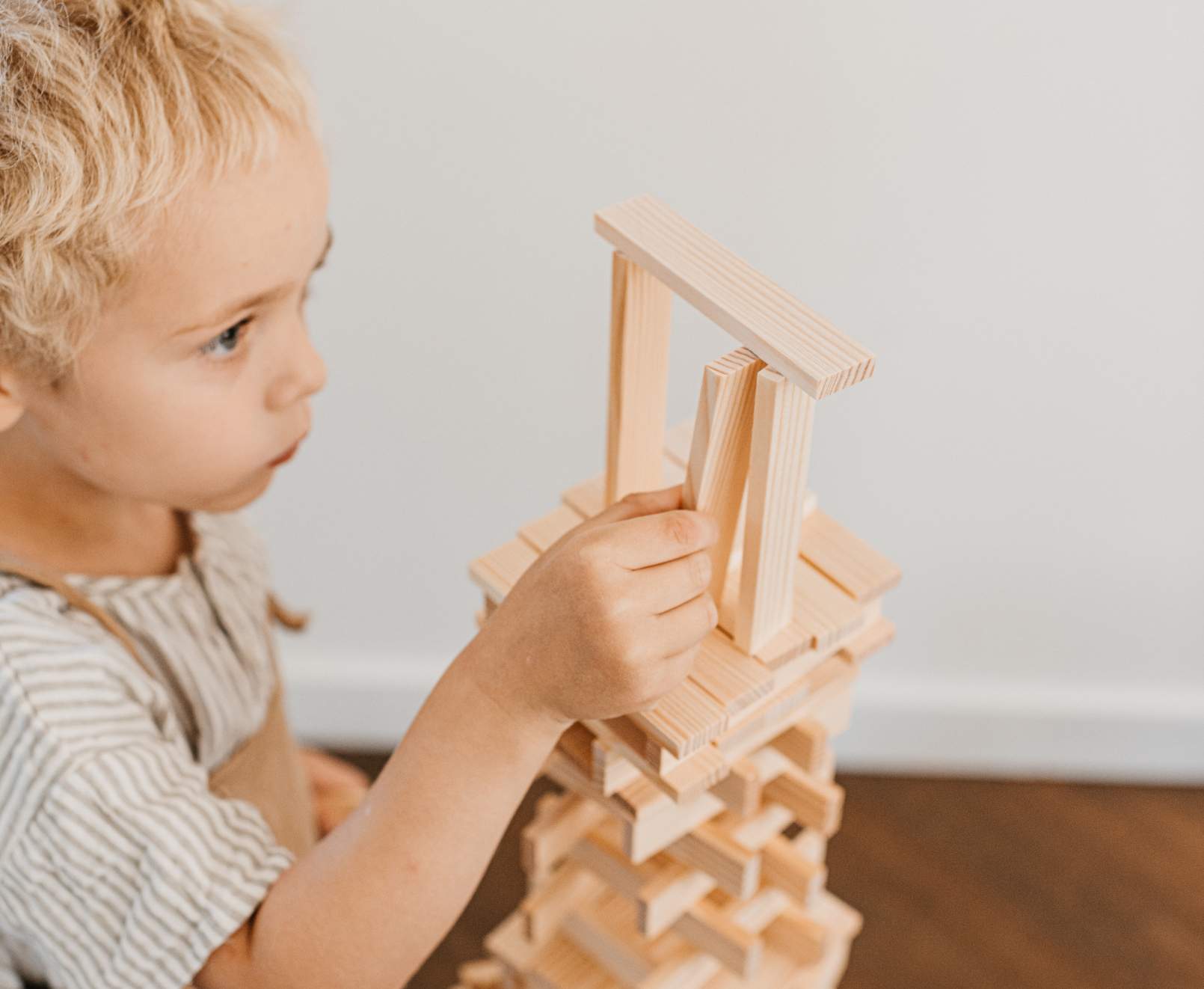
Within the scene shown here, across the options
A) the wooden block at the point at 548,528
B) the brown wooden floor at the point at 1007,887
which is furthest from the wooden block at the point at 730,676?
the brown wooden floor at the point at 1007,887

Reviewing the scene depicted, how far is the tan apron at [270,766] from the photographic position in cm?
77

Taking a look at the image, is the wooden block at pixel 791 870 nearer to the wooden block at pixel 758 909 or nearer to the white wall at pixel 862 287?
the wooden block at pixel 758 909

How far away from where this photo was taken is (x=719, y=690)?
0.62 m

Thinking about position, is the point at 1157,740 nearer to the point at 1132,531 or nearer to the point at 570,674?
the point at 1132,531

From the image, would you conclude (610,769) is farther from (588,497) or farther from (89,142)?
(89,142)

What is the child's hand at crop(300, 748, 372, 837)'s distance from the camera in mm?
1193

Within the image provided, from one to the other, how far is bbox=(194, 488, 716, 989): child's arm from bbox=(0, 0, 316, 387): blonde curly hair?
0.28 metres

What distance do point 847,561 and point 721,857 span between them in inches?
7.5

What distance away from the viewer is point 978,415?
1199 mm

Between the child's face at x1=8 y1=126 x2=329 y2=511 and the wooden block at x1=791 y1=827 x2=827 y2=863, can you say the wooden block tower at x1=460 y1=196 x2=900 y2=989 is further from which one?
the child's face at x1=8 y1=126 x2=329 y2=511

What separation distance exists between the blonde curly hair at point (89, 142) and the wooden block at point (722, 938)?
1.58 ft

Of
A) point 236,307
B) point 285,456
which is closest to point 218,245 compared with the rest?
point 236,307

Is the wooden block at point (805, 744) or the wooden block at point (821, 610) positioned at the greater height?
the wooden block at point (821, 610)

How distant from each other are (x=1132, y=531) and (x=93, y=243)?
1.01 metres
